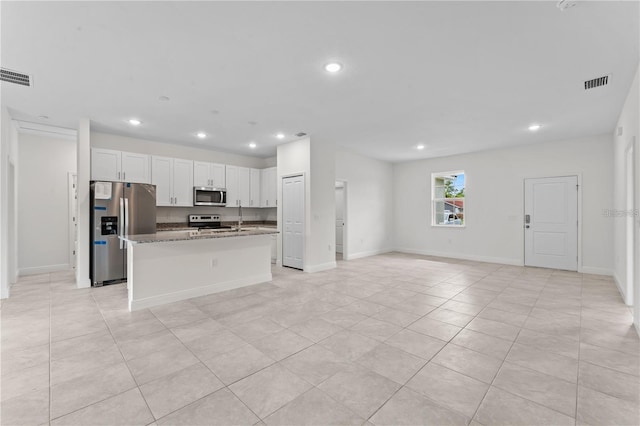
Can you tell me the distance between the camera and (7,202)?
432 centimetres

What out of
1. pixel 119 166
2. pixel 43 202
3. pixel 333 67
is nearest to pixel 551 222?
pixel 333 67

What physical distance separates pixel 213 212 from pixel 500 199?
23.3 ft

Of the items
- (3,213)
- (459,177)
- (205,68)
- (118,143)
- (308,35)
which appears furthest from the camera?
Answer: (459,177)

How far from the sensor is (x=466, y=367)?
2.31 m

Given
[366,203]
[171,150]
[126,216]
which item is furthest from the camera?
[366,203]

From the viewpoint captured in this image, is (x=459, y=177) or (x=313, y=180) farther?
(x=459, y=177)

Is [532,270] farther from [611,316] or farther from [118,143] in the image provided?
[118,143]

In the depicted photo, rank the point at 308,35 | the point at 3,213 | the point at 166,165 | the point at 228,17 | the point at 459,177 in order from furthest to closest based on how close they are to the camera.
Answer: the point at 459,177, the point at 166,165, the point at 3,213, the point at 308,35, the point at 228,17

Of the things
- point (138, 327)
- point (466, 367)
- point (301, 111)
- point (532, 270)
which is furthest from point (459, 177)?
point (138, 327)

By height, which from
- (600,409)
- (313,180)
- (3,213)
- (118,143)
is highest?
(118,143)

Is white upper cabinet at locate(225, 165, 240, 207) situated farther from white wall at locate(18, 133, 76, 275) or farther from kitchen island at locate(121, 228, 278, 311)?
white wall at locate(18, 133, 76, 275)

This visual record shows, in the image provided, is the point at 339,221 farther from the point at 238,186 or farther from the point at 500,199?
the point at 500,199

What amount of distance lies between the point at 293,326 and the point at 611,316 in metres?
3.82

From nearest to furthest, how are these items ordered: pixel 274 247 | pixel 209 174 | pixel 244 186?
1. pixel 209 174
2. pixel 274 247
3. pixel 244 186
